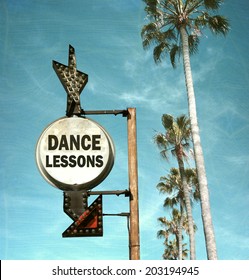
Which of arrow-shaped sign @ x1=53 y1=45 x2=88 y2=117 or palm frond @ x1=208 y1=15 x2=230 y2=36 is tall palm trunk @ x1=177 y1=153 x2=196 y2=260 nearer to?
palm frond @ x1=208 y1=15 x2=230 y2=36

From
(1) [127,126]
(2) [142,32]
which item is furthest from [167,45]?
(1) [127,126]

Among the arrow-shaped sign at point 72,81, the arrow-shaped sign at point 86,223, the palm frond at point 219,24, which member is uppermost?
the palm frond at point 219,24

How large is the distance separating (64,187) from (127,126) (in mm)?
1425

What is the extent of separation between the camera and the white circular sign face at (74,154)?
4605mm

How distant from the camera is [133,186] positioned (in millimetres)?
5207

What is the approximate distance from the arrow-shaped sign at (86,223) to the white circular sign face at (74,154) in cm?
26

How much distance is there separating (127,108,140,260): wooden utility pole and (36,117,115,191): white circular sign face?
58cm

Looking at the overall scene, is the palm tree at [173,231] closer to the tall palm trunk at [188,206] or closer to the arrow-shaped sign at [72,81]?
the tall palm trunk at [188,206]

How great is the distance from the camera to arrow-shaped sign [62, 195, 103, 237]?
447 cm

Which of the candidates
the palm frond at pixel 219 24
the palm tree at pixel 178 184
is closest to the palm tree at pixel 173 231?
the palm tree at pixel 178 184

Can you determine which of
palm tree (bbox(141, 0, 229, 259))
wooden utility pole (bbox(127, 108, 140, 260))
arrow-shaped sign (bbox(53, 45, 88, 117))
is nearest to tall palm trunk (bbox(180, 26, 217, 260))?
palm tree (bbox(141, 0, 229, 259))

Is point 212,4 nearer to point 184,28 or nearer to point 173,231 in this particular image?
point 184,28
